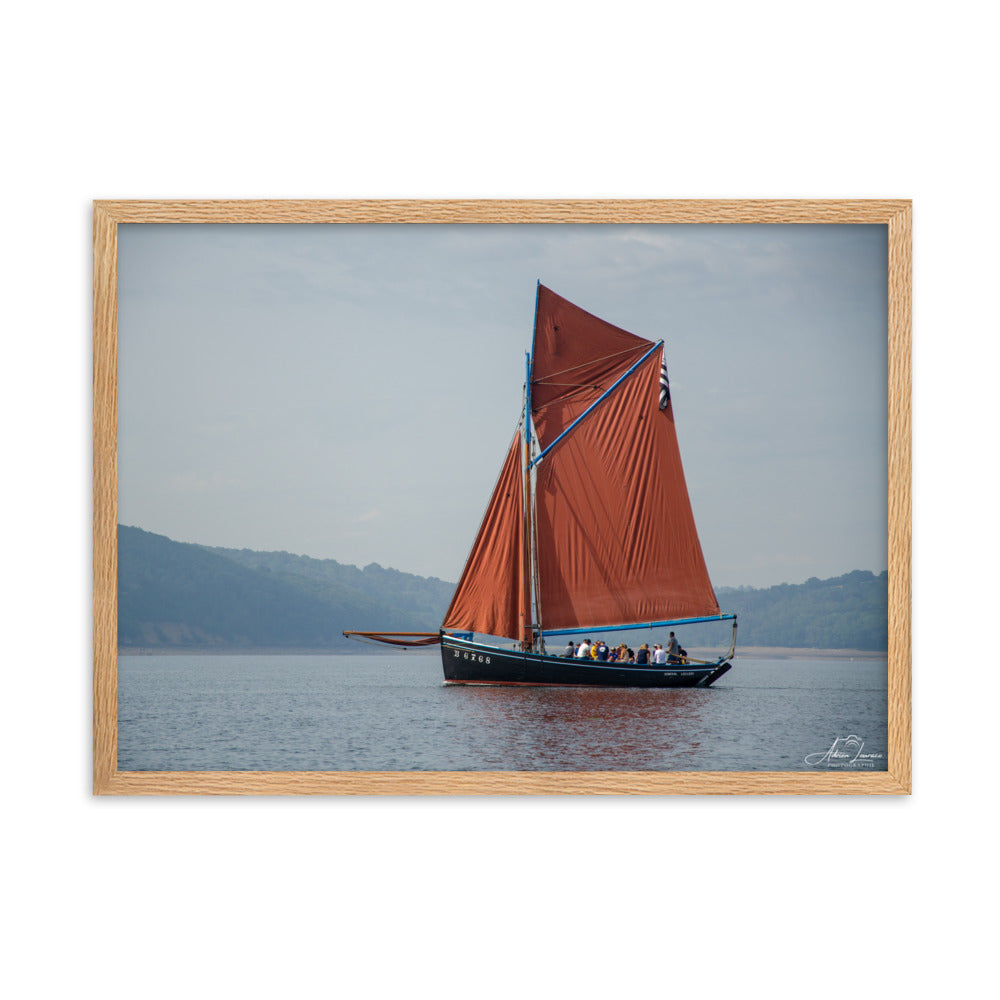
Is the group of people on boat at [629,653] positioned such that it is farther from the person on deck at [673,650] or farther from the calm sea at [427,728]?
the calm sea at [427,728]

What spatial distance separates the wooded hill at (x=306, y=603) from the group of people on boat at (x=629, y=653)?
543 mm

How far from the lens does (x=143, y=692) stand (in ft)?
15.8

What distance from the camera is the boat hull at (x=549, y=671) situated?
19.5ft

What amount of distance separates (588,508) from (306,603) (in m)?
2.45

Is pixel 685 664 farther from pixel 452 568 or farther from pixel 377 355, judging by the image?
pixel 377 355

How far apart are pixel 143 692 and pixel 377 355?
86.5 inches

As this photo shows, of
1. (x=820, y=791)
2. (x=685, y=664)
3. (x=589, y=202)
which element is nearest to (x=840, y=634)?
(x=820, y=791)

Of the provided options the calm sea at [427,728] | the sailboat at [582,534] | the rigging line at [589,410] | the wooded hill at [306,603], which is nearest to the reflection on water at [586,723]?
the calm sea at [427,728]

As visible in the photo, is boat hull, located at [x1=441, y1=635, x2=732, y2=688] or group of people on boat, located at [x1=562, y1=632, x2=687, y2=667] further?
group of people on boat, located at [x1=562, y1=632, x2=687, y2=667]

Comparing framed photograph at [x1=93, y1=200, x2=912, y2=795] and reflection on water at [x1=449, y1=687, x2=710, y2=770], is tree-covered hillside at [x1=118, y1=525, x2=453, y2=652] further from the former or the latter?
reflection on water at [x1=449, y1=687, x2=710, y2=770]

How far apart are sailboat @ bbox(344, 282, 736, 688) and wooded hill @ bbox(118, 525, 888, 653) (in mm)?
174

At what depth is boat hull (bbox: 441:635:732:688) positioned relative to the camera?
5930 mm
